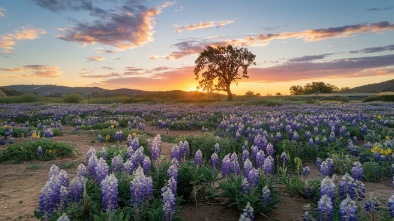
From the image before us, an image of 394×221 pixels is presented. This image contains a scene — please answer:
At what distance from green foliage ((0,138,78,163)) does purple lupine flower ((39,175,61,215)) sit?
576 cm

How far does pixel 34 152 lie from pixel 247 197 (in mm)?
7062

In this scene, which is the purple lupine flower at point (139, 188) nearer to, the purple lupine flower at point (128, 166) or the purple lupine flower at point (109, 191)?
the purple lupine flower at point (109, 191)

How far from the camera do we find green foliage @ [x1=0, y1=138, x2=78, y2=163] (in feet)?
29.5

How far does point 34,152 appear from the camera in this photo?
912 centimetres

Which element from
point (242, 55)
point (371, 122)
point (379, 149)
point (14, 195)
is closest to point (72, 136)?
point (14, 195)

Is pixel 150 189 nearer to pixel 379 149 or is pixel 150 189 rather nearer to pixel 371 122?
pixel 379 149

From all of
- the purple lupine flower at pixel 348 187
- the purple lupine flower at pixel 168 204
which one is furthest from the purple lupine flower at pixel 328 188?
the purple lupine flower at pixel 168 204

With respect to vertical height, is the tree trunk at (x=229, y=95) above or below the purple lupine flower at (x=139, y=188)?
above

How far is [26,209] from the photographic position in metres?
5.11

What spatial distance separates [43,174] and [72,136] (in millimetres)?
6612

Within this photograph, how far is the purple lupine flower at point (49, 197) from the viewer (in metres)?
3.59

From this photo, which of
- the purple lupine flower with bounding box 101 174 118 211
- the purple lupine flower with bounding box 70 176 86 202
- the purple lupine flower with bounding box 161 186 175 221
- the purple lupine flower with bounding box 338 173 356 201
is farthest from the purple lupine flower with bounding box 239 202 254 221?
the purple lupine flower with bounding box 70 176 86 202

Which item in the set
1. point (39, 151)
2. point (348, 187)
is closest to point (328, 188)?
point (348, 187)

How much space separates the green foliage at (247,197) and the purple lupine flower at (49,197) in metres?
2.30
